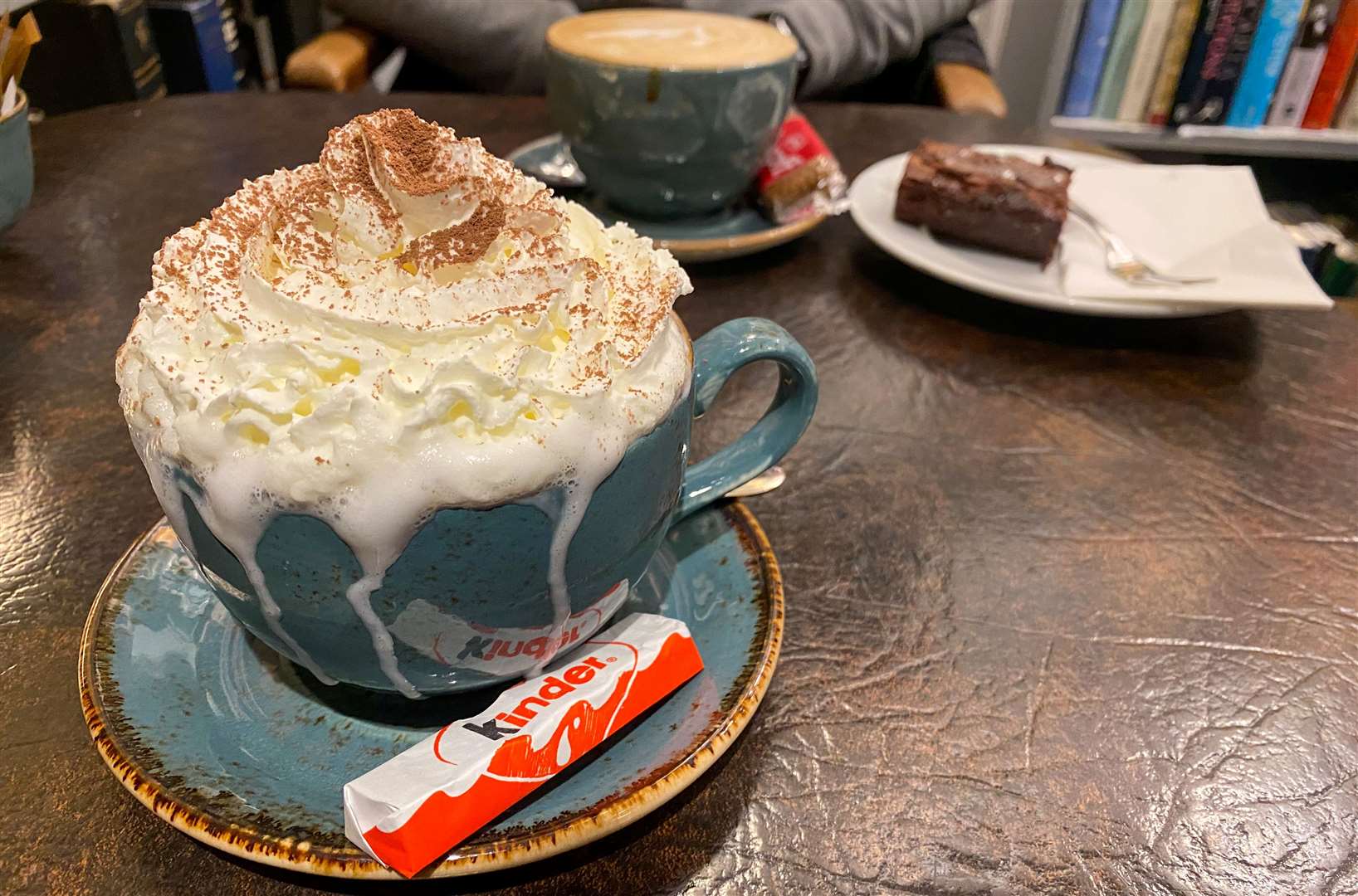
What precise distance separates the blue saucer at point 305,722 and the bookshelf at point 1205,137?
8.27 feet

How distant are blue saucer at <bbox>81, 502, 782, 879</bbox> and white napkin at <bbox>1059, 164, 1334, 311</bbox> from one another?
0.64m

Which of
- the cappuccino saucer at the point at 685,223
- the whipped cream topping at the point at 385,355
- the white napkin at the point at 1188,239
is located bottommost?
the cappuccino saucer at the point at 685,223

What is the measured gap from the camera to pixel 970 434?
0.92 meters

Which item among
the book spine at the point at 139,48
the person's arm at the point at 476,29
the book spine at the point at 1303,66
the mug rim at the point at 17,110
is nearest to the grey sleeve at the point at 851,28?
the person's arm at the point at 476,29

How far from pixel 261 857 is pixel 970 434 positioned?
691 millimetres

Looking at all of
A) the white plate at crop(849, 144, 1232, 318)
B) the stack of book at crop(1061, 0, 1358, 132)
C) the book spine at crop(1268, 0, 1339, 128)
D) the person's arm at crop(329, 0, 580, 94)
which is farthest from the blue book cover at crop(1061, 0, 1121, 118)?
the white plate at crop(849, 144, 1232, 318)

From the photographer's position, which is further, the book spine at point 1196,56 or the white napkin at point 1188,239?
the book spine at point 1196,56

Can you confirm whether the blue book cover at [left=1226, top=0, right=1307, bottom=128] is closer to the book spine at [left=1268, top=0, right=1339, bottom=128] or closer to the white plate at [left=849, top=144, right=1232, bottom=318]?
the book spine at [left=1268, top=0, right=1339, bottom=128]

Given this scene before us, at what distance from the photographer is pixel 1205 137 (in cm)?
272

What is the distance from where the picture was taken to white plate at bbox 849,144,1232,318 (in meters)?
1.04

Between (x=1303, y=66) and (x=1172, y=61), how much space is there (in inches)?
13.1

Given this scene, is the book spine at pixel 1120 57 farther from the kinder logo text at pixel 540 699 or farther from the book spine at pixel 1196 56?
the kinder logo text at pixel 540 699

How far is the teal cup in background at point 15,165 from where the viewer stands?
1064 millimetres

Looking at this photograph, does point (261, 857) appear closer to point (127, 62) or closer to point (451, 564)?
point (451, 564)
